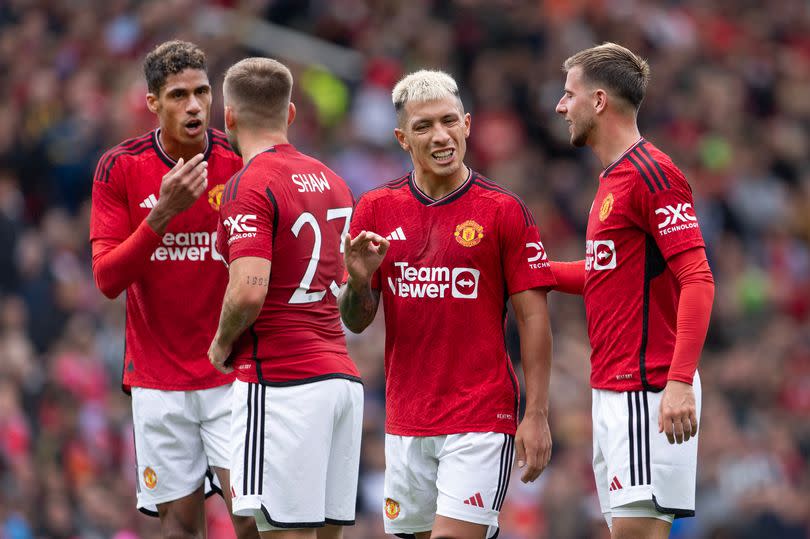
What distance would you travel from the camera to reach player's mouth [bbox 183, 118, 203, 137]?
7523 mm

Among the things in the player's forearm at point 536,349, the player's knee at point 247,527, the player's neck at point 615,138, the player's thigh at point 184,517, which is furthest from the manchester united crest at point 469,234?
the player's thigh at point 184,517

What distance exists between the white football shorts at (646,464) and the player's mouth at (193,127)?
8.29 ft

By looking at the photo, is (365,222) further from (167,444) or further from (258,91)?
(167,444)

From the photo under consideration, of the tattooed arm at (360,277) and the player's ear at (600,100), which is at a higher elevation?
the player's ear at (600,100)

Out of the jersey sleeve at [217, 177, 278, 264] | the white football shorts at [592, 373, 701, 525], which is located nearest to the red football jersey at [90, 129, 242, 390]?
the jersey sleeve at [217, 177, 278, 264]

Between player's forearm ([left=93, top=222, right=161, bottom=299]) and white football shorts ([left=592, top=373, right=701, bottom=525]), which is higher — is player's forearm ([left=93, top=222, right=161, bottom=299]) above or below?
above

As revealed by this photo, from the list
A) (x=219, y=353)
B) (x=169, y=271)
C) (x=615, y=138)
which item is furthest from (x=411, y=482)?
(x=615, y=138)

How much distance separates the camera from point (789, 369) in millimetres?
16031

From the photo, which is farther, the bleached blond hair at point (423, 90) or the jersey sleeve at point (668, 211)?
the bleached blond hair at point (423, 90)

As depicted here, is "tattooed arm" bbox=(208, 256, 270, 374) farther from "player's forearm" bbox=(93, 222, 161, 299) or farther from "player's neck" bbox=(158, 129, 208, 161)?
"player's neck" bbox=(158, 129, 208, 161)

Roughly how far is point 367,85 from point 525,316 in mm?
10288

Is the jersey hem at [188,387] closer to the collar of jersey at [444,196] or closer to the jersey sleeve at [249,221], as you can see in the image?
the jersey sleeve at [249,221]

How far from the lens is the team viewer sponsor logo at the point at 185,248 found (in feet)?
24.7

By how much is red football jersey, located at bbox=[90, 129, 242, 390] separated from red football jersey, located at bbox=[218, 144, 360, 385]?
2.21 feet
